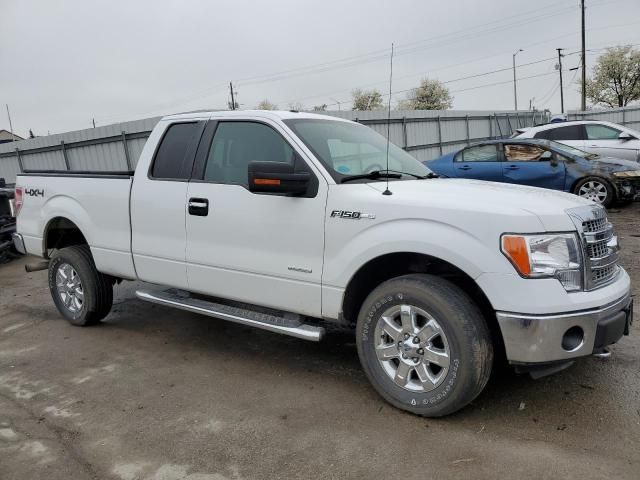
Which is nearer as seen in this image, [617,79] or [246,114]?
Result: [246,114]

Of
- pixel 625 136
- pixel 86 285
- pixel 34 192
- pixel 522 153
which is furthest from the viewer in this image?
pixel 625 136

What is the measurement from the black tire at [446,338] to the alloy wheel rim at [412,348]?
0.02 metres

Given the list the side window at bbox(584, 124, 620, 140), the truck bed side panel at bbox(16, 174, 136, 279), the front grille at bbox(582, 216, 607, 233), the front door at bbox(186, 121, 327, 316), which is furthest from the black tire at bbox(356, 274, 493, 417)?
the side window at bbox(584, 124, 620, 140)

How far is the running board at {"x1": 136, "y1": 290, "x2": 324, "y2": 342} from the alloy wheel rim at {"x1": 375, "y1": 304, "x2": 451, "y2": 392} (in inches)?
19.3

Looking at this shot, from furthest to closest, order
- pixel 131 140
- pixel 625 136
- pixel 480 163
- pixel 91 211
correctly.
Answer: pixel 131 140 → pixel 625 136 → pixel 480 163 → pixel 91 211

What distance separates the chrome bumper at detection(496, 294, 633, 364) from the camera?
2.79 meters

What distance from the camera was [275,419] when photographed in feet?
10.8

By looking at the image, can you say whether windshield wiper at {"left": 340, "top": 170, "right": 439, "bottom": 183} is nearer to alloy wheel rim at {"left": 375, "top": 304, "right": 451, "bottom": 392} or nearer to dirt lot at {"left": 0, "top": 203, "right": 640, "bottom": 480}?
alloy wheel rim at {"left": 375, "top": 304, "right": 451, "bottom": 392}

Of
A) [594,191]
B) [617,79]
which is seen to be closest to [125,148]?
[594,191]

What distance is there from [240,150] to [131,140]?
35.4ft

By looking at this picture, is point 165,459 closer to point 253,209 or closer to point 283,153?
point 253,209

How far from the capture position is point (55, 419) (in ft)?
11.3

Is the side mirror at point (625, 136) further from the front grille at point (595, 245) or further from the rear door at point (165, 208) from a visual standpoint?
the rear door at point (165, 208)

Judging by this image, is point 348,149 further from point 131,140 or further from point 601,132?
point 131,140
